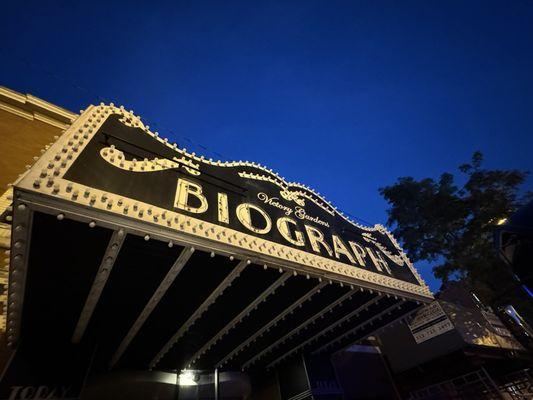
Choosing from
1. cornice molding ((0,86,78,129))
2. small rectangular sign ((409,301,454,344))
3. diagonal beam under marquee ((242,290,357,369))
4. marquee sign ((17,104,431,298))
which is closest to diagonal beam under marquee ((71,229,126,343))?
marquee sign ((17,104,431,298))

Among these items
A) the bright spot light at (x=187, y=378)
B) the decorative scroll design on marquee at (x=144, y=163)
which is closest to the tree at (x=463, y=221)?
the bright spot light at (x=187, y=378)

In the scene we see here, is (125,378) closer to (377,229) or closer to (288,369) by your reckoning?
(288,369)

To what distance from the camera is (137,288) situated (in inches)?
155

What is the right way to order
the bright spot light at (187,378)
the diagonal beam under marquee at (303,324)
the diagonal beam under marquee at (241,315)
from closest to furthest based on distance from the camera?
the diagonal beam under marquee at (241,315) → the diagonal beam under marquee at (303,324) → the bright spot light at (187,378)

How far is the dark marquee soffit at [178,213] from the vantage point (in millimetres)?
3053

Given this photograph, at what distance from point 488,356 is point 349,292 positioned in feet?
25.7

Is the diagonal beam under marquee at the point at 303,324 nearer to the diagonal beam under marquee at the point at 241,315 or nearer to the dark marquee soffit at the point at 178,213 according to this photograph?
the dark marquee soffit at the point at 178,213

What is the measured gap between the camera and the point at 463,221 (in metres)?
16.7

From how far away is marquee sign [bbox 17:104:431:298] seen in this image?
3.22 m

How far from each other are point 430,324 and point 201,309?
9.01m

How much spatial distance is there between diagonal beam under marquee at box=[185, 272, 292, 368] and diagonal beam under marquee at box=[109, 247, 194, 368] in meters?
1.50

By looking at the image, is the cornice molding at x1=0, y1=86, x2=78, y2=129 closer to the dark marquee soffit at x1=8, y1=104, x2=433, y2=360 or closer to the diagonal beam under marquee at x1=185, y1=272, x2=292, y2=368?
the dark marquee soffit at x1=8, y1=104, x2=433, y2=360

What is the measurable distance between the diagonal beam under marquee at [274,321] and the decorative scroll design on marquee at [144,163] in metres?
2.90

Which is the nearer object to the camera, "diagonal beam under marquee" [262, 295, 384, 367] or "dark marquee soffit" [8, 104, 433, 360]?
"dark marquee soffit" [8, 104, 433, 360]
